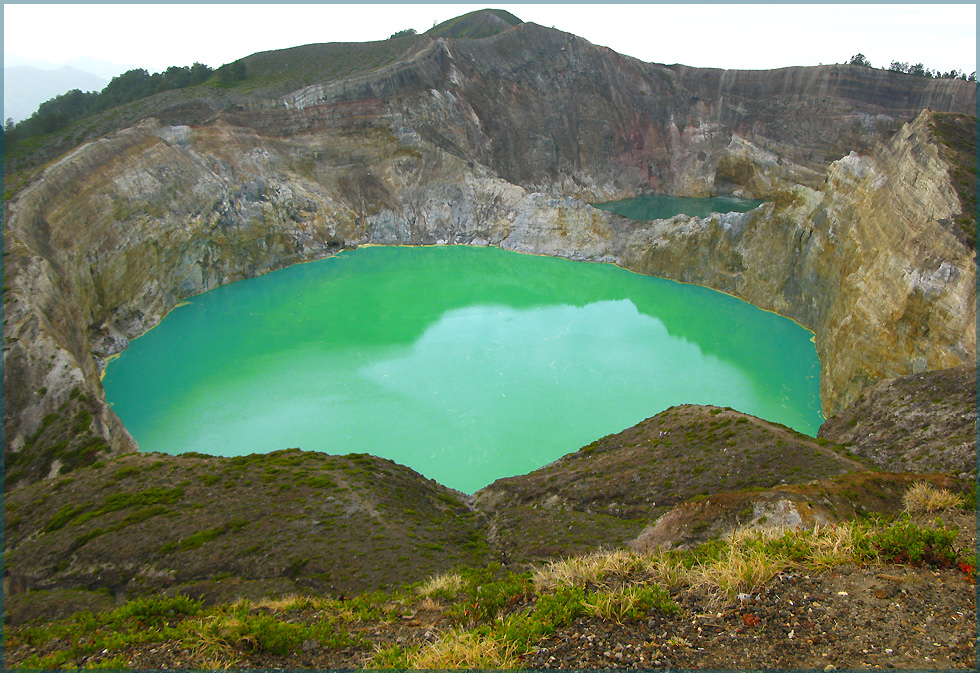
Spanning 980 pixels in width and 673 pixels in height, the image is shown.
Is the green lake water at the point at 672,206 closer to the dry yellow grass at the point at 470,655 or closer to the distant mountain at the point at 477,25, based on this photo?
the distant mountain at the point at 477,25

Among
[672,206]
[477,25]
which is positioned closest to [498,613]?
[672,206]

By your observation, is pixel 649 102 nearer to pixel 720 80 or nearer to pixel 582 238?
pixel 720 80

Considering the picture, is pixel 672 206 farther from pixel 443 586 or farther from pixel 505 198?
pixel 443 586

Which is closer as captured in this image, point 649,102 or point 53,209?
point 53,209

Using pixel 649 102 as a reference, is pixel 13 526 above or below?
below

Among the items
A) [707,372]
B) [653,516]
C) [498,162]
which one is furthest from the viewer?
[498,162]

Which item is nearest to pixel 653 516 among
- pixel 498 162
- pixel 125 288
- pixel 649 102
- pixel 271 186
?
pixel 125 288
